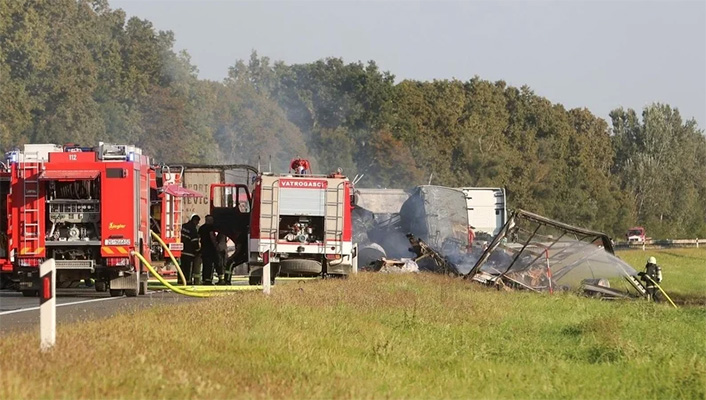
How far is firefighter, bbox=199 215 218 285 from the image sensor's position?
29.4m

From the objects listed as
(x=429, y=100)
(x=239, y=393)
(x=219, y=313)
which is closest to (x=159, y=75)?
(x=429, y=100)

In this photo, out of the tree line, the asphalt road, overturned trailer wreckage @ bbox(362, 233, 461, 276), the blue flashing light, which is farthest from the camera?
the tree line

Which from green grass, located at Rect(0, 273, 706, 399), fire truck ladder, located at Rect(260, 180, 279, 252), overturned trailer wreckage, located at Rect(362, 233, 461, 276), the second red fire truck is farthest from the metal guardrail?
green grass, located at Rect(0, 273, 706, 399)

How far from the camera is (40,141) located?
7150cm

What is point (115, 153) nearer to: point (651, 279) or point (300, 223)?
point (300, 223)

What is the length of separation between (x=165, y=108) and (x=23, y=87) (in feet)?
42.3

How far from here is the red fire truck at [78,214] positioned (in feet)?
78.7

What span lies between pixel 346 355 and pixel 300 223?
53.6 feet

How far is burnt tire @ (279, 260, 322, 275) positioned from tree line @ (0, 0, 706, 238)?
4158 centimetres

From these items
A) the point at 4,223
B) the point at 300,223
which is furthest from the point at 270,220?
the point at 4,223

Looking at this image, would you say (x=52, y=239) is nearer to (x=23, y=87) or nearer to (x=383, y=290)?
(x=383, y=290)

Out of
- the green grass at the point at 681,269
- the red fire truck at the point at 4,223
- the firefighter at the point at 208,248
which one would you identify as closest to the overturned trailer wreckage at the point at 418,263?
the green grass at the point at 681,269

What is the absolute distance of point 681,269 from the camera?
61.5 metres

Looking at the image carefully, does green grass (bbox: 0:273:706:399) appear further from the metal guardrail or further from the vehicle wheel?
the metal guardrail
